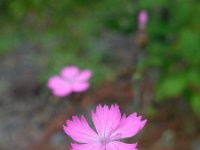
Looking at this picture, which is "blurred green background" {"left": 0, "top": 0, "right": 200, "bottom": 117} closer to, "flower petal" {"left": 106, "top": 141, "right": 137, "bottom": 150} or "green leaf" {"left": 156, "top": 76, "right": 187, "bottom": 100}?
"green leaf" {"left": 156, "top": 76, "right": 187, "bottom": 100}

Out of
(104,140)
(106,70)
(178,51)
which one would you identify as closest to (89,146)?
(104,140)

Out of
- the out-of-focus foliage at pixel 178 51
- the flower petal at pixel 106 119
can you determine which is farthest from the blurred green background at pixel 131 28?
the flower petal at pixel 106 119

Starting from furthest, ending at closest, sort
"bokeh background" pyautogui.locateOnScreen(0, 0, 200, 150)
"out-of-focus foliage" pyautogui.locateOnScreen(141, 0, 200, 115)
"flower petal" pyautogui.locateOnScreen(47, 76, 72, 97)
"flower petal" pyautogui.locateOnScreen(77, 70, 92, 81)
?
1. "bokeh background" pyautogui.locateOnScreen(0, 0, 200, 150)
2. "out-of-focus foliage" pyautogui.locateOnScreen(141, 0, 200, 115)
3. "flower petal" pyautogui.locateOnScreen(77, 70, 92, 81)
4. "flower petal" pyautogui.locateOnScreen(47, 76, 72, 97)

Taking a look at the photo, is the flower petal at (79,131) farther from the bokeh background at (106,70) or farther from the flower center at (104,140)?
the bokeh background at (106,70)

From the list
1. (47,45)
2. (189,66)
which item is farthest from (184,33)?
(47,45)

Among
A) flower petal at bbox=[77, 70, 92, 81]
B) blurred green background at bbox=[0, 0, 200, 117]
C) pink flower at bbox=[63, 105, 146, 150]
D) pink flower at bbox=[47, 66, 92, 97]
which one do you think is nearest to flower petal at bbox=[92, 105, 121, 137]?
pink flower at bbox=[63, 105, 146, 150]

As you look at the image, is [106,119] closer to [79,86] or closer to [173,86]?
[79,86]
